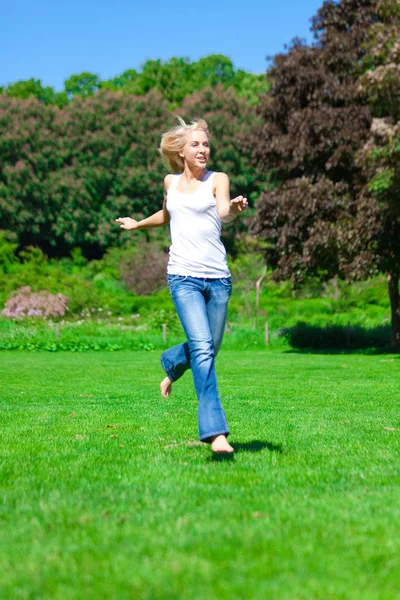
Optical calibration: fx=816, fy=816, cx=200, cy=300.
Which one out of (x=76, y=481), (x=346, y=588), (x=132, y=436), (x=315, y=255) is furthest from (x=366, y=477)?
(x=315, y=255)

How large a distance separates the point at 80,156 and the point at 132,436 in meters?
41.5

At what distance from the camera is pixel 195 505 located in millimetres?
3844

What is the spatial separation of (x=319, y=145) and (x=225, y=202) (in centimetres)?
1818

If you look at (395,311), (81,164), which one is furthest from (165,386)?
(81,164)

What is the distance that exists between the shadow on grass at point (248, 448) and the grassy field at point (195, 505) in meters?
0.03

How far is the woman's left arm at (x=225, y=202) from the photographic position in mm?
5051

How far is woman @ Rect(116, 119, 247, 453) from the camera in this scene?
5047 mm

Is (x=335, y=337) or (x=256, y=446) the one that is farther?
(x=335, y=337)

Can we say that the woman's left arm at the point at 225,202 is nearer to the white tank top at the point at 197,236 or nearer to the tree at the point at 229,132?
the white tank top at the point at 197,236

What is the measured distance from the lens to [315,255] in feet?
72.9

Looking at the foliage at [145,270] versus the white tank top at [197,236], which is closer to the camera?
the white tank top at [197,236]

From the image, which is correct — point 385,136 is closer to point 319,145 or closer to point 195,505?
point 319,145

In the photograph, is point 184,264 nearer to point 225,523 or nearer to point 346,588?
point 225,523

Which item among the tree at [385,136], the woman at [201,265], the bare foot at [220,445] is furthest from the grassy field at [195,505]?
the tree at [385,136]
